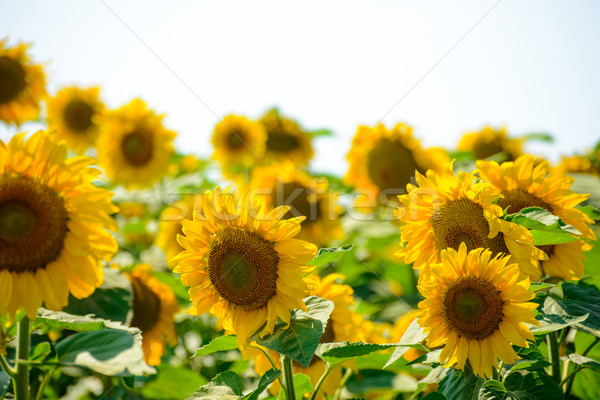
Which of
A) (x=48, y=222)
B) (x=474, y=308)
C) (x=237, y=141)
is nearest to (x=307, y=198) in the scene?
(x=237, y=141)

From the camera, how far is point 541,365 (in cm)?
167

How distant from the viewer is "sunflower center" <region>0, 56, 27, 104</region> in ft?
14.4

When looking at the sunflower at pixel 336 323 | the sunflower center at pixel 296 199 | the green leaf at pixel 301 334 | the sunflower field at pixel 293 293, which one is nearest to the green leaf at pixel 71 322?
the sunflower field at pixel 293 293

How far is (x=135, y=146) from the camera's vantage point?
4.85 m

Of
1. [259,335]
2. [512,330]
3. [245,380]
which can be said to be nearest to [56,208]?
[259,335]

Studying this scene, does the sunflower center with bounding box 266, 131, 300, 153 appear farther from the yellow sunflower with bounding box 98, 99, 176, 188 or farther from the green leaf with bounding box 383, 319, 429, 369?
the green leaf with bounding box 383, 319, 429, 369

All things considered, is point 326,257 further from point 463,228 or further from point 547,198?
point 547,198

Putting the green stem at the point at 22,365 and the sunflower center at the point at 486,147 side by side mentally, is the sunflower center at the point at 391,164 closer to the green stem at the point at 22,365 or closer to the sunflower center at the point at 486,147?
the sunflower center at the point at 486,147

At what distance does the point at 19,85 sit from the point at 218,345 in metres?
3.82

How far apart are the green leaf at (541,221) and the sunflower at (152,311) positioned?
212 cm

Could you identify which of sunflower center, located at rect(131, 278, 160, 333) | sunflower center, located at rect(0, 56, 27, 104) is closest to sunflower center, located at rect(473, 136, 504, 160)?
sunflower center, located at rect(131, 278, 160, 333)

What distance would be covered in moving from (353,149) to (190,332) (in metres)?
2.08

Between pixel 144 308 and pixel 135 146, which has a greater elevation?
pixel 135 146

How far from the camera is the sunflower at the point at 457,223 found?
1.76 meters
